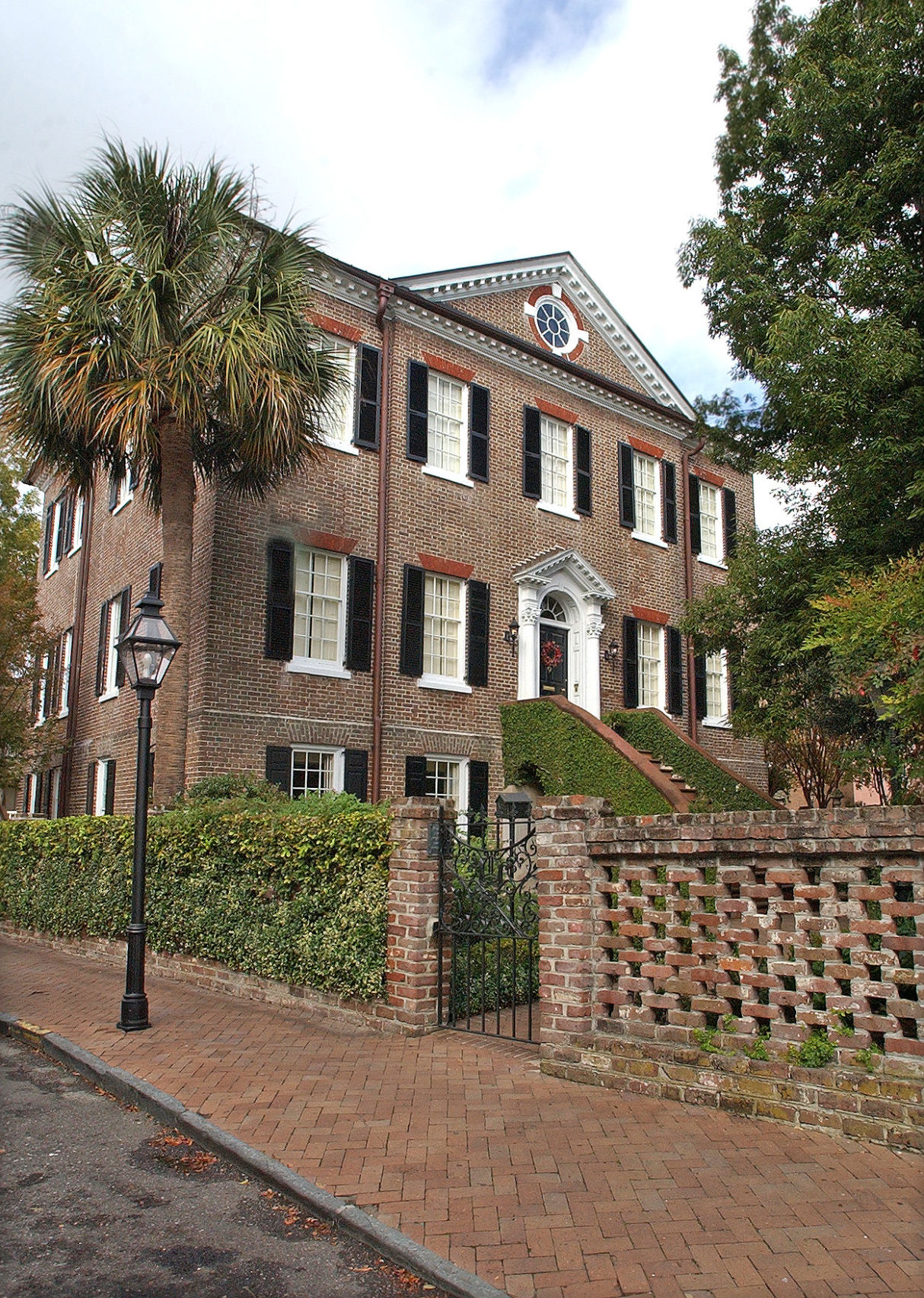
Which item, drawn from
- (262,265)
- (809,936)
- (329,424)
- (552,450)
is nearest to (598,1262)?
(809,936)

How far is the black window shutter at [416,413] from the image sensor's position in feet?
53.8

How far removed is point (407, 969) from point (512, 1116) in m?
2.16

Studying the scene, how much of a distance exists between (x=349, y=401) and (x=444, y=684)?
4.64 meters

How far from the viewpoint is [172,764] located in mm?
12297

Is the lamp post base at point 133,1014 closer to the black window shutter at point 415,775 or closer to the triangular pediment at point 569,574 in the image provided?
the black window shutter at point 415,775

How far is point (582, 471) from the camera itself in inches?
762

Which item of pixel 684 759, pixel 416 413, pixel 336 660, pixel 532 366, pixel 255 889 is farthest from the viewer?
pixel 532 366

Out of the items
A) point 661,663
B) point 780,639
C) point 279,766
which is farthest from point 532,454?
point 279,766

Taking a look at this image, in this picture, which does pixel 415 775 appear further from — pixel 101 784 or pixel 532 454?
pixel 532 454

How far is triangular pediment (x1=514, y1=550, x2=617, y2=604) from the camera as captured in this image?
17.6 metres

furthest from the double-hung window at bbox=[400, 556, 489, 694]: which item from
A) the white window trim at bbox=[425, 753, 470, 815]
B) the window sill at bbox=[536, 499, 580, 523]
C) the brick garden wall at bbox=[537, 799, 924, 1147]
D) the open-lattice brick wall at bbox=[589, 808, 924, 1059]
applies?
the open-lattice brick wall at bbox=[589, 808, 924, 1059]

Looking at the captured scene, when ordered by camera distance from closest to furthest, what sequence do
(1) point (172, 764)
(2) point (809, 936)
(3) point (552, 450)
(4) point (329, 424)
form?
(2) point (809, 936) < (1) point (172, 764) < (4) point (329, 424) < (3) point (552, 450)

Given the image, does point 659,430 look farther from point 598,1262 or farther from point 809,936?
point 598,1262

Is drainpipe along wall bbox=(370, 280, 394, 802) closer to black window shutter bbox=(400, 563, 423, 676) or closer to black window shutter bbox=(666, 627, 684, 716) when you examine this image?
black window shutter bbox=(400, 563, 423, 676)
